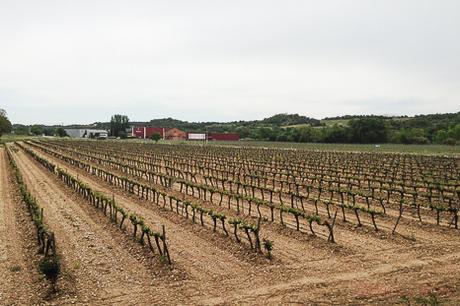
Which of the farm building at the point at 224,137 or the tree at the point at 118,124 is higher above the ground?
the tree at the point at 118,124

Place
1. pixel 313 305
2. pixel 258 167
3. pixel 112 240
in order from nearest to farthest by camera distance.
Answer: pixel 313 305
pixel 112 240
pixel 258 167

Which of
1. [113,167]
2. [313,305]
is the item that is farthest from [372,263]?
[113,167]

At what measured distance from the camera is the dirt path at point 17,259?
13.1 meters

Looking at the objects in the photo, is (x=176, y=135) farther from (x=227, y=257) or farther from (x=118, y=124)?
(x=227, y=257)

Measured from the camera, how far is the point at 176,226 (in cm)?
2098

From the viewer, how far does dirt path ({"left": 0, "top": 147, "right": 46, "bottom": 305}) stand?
1307cm

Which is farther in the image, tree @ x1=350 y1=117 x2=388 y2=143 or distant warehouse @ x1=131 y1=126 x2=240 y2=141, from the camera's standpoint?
distant warehouse @ x1=131 y1=126 x2=240 y2=141

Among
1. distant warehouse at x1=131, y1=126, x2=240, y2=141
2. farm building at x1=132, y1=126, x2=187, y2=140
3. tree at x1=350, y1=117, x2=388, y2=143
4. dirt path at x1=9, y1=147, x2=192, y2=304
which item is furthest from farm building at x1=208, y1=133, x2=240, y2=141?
dirt path at x1=9, y1=147, x2=192, y2=304

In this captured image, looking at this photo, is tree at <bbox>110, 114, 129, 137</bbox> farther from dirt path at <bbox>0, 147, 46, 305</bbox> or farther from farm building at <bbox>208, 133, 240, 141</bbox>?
dirt path at <bbox>0, 147, 46, 305</bbox>

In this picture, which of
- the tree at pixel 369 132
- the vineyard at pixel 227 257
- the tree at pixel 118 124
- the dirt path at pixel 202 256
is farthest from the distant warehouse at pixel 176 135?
the dirt path at pixel 202 256

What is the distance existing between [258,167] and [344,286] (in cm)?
3706

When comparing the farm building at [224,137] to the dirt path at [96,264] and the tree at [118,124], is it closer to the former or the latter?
the tree at [118,124]

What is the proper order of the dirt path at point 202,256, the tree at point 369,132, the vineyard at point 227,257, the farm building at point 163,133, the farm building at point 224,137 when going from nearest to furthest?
the vineyard at point 227,257
the dirt path at point 202,256
the tree at point 369,132
the farm building at point 224,137
the farm building at point 163,133

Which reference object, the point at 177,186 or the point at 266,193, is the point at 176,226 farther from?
the point at 177,186
